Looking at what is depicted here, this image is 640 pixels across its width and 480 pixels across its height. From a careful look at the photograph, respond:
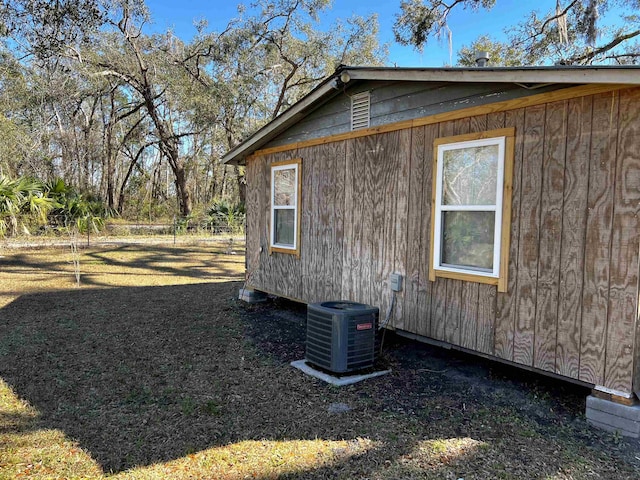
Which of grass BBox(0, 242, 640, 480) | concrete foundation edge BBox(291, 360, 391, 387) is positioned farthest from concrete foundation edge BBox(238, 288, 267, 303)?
concrete foundation edge BBox(291, 360, 391, 387)

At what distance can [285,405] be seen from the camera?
342 cm

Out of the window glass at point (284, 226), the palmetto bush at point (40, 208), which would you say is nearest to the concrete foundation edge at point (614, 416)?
the window glass at point (284, 226)

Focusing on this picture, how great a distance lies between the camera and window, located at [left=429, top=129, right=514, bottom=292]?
12.0ft

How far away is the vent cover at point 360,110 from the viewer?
197 inches

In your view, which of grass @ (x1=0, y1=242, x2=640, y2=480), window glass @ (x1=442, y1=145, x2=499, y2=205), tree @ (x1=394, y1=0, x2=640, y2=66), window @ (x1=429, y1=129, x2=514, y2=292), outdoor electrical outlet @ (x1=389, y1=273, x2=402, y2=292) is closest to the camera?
grass @ (x1=0, y1=242, x2=640, y2=480)

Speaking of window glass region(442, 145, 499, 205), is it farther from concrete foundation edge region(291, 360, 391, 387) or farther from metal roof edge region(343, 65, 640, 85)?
concrete foundation edge region(291, 360, 391, 387)

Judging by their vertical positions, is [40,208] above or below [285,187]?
below

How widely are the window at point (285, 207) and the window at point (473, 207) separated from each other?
7.73 feet

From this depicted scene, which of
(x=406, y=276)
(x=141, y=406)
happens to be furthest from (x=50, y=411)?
(x=406, y=276)

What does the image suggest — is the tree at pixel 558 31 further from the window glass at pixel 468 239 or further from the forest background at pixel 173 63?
the window glass at pixel 468 239

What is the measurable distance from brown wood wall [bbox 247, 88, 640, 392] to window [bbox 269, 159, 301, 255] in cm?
117

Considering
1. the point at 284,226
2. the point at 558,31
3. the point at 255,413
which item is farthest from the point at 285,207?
the point at 558,31

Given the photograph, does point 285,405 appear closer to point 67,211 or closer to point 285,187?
point 285,187

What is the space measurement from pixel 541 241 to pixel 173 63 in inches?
711
